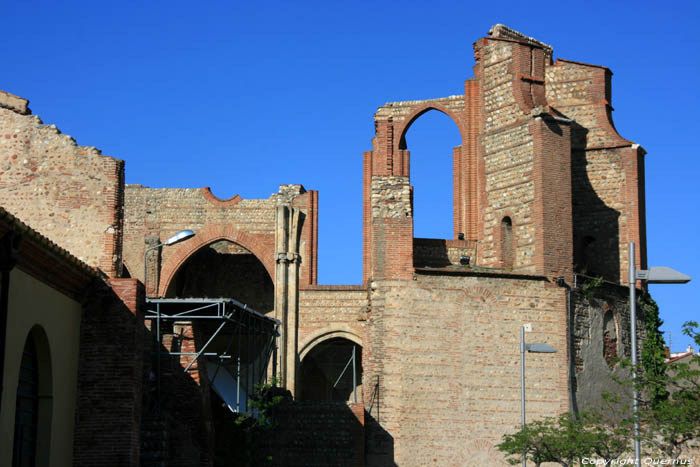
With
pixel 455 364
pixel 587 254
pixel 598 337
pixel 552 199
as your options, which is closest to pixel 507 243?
pixel 552 199

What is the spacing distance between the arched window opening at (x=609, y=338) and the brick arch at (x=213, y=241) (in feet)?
35.9

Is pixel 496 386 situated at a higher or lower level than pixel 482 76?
lower

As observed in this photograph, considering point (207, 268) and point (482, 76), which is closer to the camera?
point (482, 76)

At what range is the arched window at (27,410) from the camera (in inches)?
551

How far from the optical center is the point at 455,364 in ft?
84.3

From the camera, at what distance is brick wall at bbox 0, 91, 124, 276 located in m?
18.5

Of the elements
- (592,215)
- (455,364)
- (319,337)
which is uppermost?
(592,215)

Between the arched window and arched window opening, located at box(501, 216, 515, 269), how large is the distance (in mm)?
16032

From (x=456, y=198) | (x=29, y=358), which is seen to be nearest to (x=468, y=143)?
(x=456, y=198)

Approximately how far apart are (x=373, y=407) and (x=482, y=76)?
1015 centimetres

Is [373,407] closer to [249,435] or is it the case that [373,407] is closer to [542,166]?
[249,435]

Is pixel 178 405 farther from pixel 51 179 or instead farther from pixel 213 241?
pixel 213 241

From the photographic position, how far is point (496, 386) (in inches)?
1013

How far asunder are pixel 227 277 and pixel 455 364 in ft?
41.9
